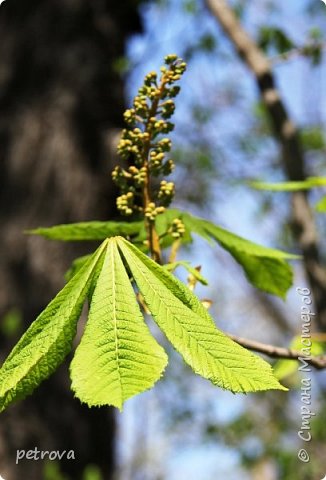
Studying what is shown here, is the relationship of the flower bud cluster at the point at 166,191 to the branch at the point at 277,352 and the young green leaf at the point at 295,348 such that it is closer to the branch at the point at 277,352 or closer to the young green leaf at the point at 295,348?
the branch at the point at 277,352

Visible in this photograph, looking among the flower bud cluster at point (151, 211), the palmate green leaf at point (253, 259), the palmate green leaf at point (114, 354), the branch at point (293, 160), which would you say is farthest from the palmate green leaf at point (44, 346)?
the branch at point (293, 160)

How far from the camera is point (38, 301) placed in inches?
121

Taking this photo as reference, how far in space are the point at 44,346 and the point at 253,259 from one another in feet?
2.20

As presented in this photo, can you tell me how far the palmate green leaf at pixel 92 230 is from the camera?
118 cm

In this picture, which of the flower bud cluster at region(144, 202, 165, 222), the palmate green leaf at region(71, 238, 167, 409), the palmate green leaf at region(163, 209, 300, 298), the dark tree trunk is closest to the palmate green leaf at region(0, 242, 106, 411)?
the palmate green leaf at region(71, 238, 167, 409)

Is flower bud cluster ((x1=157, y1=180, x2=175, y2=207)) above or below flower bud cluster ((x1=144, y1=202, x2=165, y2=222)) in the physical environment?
above

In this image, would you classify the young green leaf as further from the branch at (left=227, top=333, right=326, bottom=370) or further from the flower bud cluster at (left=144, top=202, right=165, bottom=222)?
the flower bud cluster at (left=144, top=202, right=165, bottom=222)

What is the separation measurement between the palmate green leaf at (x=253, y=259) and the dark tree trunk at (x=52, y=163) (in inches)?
72.3

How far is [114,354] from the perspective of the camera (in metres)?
0.75

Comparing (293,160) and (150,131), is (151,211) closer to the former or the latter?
(150,131)

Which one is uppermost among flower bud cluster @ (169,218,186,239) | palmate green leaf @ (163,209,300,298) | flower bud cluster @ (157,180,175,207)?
flower bud cluster @ (157,180,175,207)

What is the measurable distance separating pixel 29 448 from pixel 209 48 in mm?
3336

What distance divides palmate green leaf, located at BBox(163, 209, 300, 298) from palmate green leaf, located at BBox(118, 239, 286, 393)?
0.40 metres

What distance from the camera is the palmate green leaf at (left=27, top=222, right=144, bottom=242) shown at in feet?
3.87
